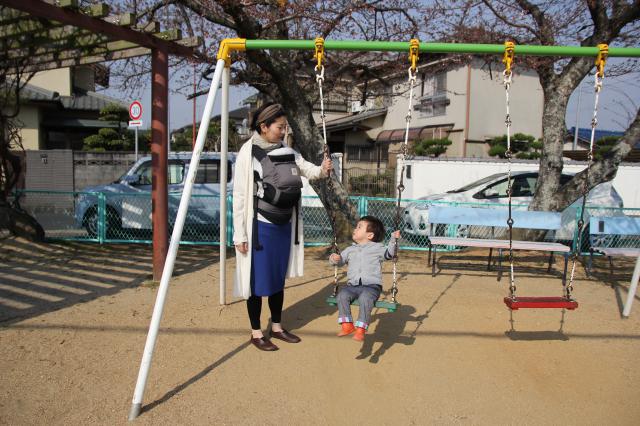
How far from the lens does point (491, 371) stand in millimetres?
3633

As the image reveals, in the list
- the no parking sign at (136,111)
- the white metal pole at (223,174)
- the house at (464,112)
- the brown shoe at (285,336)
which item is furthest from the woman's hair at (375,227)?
the house at (464,112)

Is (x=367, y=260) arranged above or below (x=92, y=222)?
above

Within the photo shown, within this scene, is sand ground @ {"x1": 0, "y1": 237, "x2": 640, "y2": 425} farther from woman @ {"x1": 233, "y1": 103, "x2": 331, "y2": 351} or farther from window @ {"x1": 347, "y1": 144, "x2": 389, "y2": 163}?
window @ {"x1": 347, "y1": 144, "x2": 389, "y2": 163}

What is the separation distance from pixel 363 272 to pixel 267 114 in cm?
144

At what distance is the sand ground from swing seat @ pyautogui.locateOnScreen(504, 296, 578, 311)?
45cm

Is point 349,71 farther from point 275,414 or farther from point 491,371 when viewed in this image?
point 275,414

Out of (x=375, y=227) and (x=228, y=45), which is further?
(x=375, y=227)

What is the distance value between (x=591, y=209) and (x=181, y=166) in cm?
712

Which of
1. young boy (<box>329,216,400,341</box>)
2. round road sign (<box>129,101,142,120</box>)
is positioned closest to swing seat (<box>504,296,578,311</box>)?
young boy (<box>329,216,400,341</box>)

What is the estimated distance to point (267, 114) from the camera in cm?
373

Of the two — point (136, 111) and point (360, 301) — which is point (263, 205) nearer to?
point (360, 301)

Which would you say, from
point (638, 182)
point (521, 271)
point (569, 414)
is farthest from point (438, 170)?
point (569, 414)

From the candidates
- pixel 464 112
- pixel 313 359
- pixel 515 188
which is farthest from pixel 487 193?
pixel 464 112

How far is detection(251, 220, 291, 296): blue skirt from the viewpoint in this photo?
147 inches
